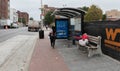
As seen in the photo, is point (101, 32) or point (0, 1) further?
point (0, 1)

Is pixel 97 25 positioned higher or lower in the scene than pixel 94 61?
higher

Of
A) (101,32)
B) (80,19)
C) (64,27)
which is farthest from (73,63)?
(64,27)

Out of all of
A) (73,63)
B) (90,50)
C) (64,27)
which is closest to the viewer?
(73,63)

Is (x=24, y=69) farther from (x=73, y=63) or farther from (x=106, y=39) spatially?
(x=106, y=39)

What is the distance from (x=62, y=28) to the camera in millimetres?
23828

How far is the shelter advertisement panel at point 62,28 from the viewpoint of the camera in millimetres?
23592

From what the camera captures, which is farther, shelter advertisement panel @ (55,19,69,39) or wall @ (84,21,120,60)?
shelter advertisement panel @ (55,19,69,39)

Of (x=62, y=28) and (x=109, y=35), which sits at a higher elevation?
(x=62, y=28)

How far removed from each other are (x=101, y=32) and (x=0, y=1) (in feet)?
370

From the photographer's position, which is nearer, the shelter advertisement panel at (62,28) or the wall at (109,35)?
the wall at (109,35)

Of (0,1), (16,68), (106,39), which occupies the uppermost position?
(0,1)

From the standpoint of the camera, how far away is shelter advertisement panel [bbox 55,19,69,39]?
929 inches

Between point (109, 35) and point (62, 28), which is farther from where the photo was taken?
point (62, 28)

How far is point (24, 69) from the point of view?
1108 cm
